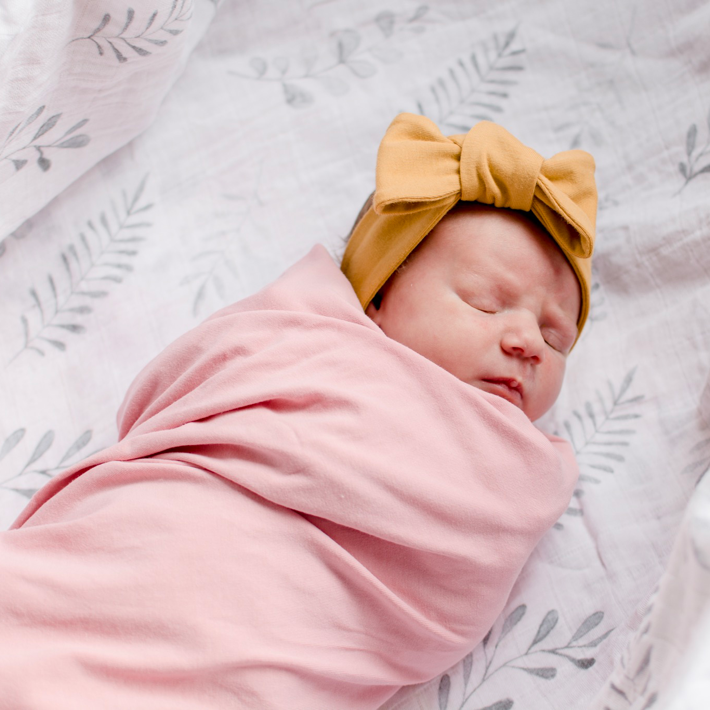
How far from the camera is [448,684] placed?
1068mm

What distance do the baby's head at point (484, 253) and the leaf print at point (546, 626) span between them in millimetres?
308

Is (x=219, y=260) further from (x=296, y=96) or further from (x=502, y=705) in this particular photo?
(x=502, y=705)

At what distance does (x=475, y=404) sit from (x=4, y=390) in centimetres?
80

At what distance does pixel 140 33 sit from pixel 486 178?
585 millimetres

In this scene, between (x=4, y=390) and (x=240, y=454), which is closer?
(x=240, y=454)

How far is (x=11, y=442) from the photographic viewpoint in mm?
1192

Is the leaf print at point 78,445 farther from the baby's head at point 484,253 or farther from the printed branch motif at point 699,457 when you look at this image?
the printed branch motif at point 699,457

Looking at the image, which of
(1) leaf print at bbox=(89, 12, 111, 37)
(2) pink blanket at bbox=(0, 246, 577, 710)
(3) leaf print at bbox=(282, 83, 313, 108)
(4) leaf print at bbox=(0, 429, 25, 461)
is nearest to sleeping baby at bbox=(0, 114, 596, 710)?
(2) pink blanket at bbox=(0, 246, 577, 710)

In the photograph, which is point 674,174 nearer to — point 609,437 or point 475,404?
point 609,437

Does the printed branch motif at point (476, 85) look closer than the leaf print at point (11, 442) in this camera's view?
No

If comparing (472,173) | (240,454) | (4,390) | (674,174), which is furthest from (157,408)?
(674,174)

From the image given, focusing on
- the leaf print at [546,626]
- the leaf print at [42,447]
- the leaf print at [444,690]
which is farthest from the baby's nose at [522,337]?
the leaf print at [42,447]

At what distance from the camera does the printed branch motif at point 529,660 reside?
3.43 feet

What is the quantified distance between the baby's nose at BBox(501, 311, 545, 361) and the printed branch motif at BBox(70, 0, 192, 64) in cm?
71
